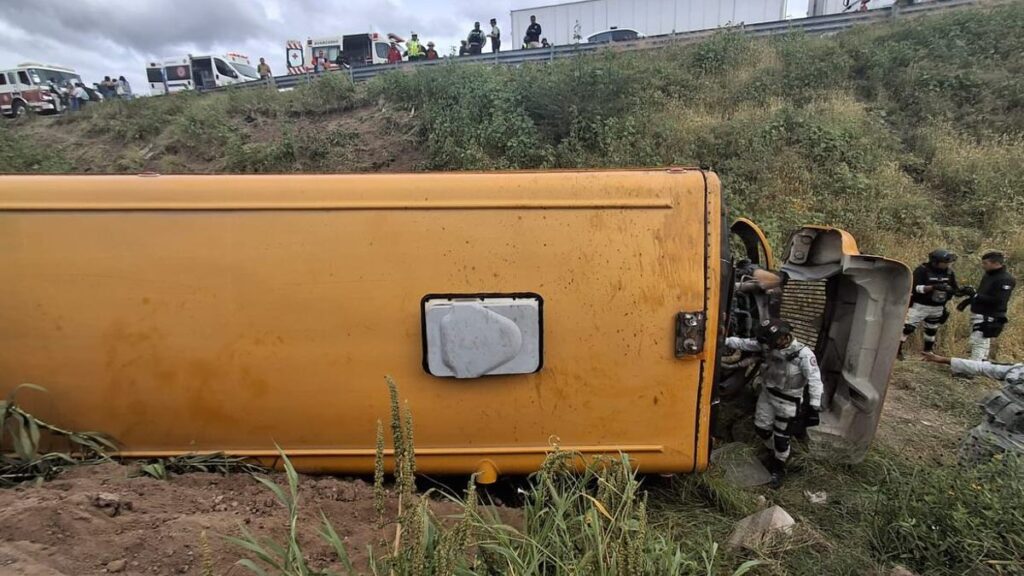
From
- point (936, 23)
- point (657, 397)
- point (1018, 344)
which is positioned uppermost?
point (936, 23)

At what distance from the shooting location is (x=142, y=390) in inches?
100

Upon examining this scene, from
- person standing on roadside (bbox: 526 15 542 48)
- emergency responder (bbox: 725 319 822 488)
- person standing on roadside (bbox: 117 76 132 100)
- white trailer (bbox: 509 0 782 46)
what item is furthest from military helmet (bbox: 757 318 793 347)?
person standing on roadside (bbox: 117 76 132 100)

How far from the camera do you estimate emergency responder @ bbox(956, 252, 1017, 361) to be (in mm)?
5484

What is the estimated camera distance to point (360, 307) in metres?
2.56

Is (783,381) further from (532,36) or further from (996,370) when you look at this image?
(532,36)

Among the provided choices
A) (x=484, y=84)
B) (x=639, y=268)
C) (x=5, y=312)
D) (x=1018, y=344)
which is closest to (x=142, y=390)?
(x=5, y=312)

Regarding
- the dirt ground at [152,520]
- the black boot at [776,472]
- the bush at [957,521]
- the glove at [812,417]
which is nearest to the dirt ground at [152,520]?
the dirt ground at [152,520]

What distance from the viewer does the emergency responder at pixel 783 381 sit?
11.8 feet

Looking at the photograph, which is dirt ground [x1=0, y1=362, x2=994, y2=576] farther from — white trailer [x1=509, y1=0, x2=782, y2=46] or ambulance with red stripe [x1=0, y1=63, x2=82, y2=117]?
ambulance with red stripe [x1=0, y1=63, x2=82, y2=117]

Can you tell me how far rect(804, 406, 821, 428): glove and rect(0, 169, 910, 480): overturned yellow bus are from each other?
137cm

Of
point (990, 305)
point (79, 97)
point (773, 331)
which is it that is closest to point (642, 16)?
point (990, 305)

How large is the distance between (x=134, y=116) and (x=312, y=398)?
54.7ft

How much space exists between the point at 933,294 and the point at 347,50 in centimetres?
2345

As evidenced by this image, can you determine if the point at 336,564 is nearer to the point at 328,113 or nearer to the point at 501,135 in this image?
the point at 501,135
